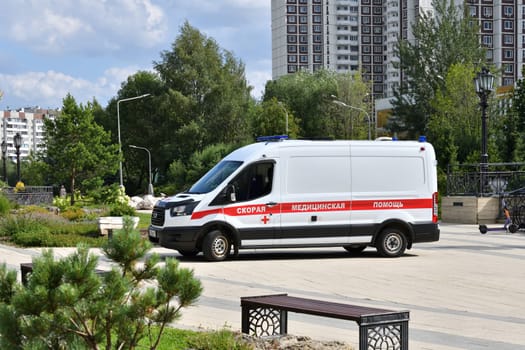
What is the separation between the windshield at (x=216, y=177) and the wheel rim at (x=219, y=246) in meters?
1.02

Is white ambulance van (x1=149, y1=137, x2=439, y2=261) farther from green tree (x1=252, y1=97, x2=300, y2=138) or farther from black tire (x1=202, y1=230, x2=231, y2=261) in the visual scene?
green tree (x1=252, y1=97, x2=300, y2=138)

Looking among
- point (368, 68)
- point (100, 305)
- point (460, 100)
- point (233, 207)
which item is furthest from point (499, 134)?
point (368, 68)

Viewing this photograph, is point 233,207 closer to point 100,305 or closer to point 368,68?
point 100,305

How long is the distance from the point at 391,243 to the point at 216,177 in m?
3.97

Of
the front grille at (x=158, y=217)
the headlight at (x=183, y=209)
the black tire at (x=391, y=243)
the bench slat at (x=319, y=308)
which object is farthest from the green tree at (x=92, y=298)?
the black tire at (x=391, y=243)

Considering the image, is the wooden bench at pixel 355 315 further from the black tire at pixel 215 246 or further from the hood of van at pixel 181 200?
the hood of van at pixel 181 200

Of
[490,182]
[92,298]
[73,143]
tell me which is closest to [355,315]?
[92,298]

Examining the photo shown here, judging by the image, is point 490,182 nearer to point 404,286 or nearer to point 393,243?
point 393,243

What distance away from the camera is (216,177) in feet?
58.2

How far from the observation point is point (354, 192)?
18047 millimetres

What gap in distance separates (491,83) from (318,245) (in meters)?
12.8

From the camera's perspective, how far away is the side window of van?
17.5m

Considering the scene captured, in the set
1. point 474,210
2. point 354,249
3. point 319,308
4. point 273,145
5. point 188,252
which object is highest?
point 273,145

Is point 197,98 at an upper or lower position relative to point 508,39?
lower
